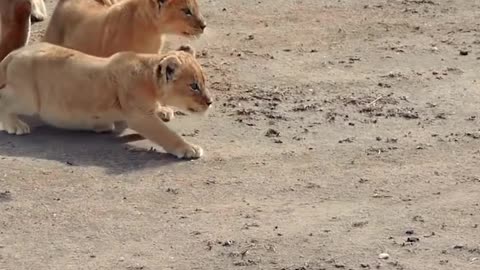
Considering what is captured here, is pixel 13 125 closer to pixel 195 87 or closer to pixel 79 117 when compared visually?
pixel 79 117

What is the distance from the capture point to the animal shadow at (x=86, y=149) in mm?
7594

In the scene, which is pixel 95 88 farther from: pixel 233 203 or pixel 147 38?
pixel 233 203

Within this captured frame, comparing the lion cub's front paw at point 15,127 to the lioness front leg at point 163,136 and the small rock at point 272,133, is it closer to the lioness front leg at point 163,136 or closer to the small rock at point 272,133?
the lioness front leg at point 163,136

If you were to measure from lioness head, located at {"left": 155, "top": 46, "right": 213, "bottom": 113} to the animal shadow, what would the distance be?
1.12ft

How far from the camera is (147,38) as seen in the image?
29.1ft

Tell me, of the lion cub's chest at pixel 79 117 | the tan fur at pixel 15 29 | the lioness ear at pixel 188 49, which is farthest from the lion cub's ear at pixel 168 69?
the tan fur at pixel 15 29

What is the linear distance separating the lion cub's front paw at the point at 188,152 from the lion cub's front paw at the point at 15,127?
109 cm

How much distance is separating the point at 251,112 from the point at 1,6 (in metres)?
2.10

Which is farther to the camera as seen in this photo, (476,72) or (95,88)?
(476,72)

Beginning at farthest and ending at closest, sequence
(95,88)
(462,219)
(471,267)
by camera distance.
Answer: (95,88) → (462,219) → (471,267)

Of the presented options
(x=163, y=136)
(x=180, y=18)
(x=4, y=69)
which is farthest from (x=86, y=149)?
(x=180, y=18)

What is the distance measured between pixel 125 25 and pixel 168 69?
1.04 m

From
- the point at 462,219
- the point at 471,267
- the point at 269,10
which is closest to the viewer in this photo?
the point at 471,267

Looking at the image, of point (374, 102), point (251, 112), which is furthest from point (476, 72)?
point (251, 112)
